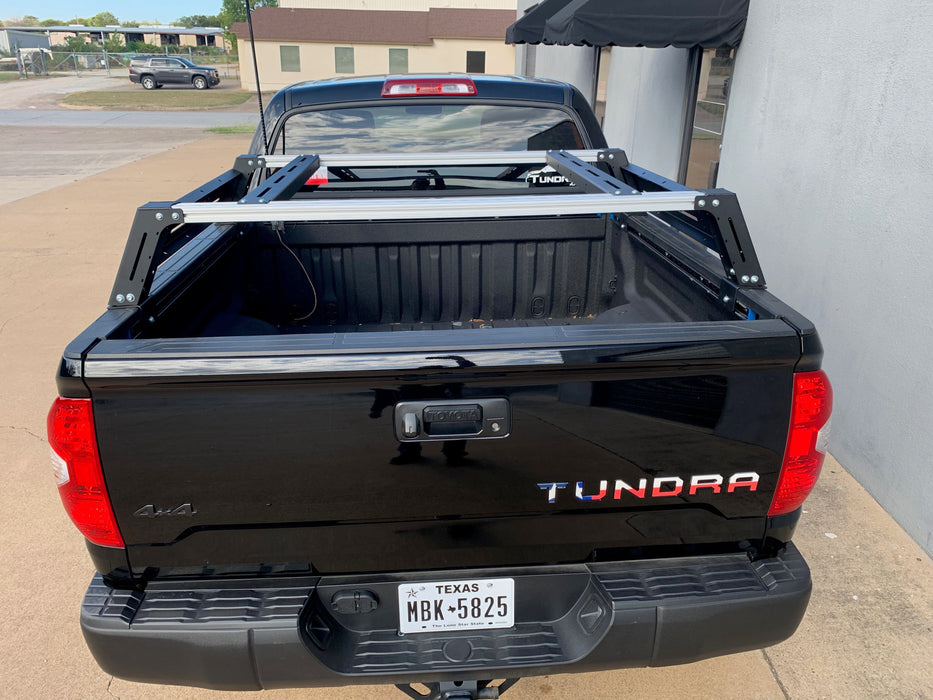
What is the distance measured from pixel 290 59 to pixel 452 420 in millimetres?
43892

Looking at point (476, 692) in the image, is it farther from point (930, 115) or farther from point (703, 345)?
point (930, 115)

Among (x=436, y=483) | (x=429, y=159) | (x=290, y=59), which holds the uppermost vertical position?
(x=429, y=159)

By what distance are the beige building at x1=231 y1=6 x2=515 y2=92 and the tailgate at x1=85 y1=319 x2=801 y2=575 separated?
134 ft

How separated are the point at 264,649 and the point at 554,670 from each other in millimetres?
764

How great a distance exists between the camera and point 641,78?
327 inches

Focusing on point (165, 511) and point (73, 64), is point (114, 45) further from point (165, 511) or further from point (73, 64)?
point (165, 511)

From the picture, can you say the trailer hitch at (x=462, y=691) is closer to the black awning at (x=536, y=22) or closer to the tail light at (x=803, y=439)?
the tail light at (x=803, y=439)

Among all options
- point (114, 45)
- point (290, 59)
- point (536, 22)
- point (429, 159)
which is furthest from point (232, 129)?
point (114, 45)

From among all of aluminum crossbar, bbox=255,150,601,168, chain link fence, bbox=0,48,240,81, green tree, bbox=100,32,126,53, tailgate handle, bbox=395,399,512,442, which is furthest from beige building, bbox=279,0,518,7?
tailgate handle, bbox=395,399,512,442

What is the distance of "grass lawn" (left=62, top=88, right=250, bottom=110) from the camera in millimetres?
29609

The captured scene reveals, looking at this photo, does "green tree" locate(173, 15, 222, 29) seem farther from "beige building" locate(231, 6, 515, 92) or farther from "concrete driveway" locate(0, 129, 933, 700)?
"concrete driveway" locate(0, 129, 933, 700)

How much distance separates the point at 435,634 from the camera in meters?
1.97

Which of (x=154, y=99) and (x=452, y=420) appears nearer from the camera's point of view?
(x=452, y=420)

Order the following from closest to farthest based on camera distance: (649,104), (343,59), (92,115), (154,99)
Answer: (649,104) → (92,115) → (154,99) → (343,59)
